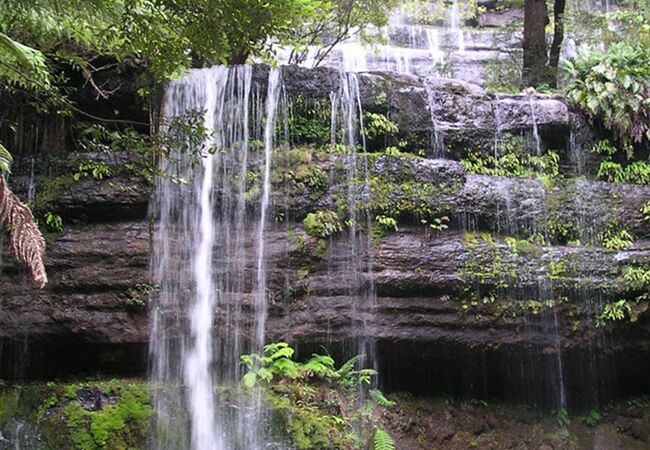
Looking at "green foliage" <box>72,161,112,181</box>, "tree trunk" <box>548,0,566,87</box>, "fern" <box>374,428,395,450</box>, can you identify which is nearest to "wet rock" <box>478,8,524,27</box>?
"tree trunk" <box>548,0,566,87</box>

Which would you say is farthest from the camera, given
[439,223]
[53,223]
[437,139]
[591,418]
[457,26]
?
[457,26]

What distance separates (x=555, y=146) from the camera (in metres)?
8.97

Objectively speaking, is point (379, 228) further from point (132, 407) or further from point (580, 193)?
point (132, 407)

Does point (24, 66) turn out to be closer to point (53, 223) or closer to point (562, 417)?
point (53, 223)

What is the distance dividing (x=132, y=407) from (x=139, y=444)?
0.40m

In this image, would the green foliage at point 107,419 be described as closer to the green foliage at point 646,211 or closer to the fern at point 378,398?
the fern at point 378,398

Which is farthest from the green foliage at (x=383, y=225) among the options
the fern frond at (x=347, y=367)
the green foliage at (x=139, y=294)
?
the green foliage at (x=139, y=294)

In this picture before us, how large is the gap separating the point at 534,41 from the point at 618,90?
298cm

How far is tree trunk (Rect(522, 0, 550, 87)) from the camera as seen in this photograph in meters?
11.1

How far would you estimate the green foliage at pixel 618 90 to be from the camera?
8711mm

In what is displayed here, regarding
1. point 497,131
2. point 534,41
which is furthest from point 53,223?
point 534,41

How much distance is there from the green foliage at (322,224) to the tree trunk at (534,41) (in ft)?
17.4

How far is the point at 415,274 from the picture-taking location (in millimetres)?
7645

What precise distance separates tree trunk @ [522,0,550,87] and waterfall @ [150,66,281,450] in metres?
5.14
